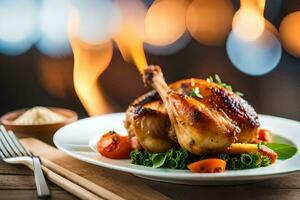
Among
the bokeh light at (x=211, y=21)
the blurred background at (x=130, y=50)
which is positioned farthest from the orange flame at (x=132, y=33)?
the bokeh light at (x=211, y=21)

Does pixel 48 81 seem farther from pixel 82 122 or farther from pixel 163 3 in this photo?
pixel 82 122

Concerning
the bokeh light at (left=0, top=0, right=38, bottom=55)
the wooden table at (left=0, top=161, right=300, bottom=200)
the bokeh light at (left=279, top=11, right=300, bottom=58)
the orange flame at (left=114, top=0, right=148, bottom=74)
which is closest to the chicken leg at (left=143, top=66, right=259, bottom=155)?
the wooden table at (left=0, top=161, right=300, bottom=200)

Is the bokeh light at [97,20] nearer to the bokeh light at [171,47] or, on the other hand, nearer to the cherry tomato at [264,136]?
the bokeh light at [171,47]

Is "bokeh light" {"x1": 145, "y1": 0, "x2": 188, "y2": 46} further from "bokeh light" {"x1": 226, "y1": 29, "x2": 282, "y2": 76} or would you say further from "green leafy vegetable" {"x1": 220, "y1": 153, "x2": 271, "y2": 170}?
"green leafy vegetable" {"x1": 220, "y1": 153, "x2": 271, "y2": 170}

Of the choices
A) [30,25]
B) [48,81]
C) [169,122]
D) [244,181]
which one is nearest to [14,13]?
[30,25]

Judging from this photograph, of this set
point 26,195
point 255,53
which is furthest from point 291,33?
point 26,195

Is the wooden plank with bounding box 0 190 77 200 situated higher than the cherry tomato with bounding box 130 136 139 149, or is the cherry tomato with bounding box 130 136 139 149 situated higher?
the cherry tomato with bounding box 130 136 139 149
